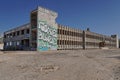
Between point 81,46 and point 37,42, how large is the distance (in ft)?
88.6

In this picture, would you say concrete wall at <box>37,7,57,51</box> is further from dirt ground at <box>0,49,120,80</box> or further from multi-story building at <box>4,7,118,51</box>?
dirt ground at <box>0,49,120,80</box>

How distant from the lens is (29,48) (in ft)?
126

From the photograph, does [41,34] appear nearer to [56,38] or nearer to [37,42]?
[37,42]

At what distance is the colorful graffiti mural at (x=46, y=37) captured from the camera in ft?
117

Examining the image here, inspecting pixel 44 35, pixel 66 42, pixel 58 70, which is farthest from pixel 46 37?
pixel 58 70

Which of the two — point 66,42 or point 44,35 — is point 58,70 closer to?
point 44,35

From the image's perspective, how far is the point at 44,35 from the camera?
121 feet

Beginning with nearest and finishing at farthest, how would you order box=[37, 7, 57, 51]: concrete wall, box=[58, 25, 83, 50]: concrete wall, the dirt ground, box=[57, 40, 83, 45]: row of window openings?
the dirt ground < box=[37, 7, 57, 51]: concrete wall < box=[57, 40, 83, 45]: row of window openings < box=[58, 25, 83, 50]: concrete wall

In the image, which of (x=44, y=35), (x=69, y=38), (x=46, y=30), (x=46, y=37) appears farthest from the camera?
(x=69, y=38)

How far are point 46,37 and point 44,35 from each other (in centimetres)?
88

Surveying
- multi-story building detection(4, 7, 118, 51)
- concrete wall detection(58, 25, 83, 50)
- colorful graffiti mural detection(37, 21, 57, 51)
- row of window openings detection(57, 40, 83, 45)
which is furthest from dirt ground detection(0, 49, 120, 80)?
concrete wall detection(58, 25, 83, 50)

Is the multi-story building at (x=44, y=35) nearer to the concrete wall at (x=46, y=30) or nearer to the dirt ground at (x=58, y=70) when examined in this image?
the concrete wall at (x=46, y=30)

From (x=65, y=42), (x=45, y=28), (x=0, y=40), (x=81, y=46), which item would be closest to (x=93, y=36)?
(x=81, y=46)

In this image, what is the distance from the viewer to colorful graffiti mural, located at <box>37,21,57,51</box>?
3572 centimetres
